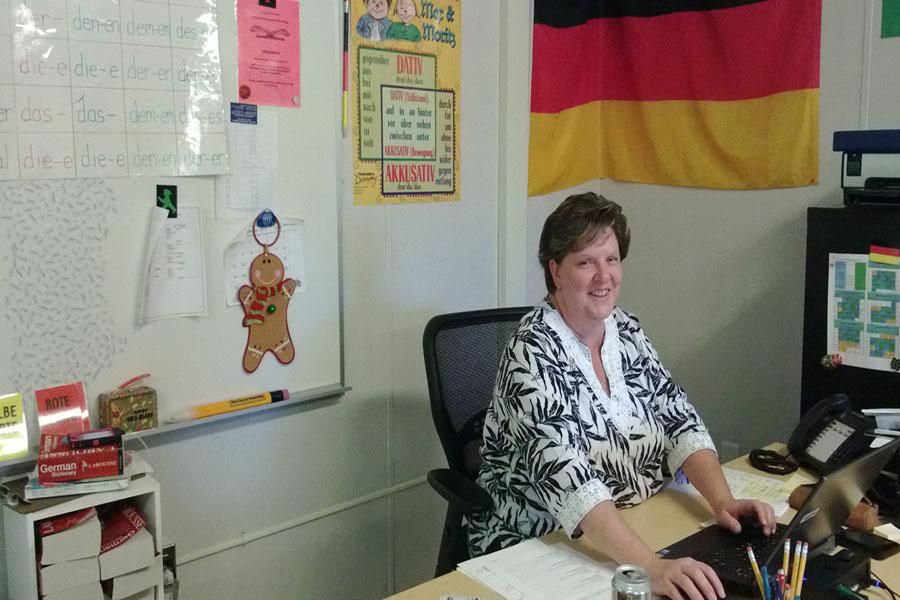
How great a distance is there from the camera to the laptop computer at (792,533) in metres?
1.48

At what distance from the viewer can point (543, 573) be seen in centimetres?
159

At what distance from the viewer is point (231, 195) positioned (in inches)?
89.1

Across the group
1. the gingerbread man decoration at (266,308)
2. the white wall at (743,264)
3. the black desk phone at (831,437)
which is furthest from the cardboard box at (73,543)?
the white wall at (743,264)

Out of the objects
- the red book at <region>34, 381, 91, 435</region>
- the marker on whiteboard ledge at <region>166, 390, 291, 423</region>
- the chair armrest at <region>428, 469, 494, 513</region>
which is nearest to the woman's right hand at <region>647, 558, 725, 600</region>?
the chair armrest at <region>428, 469, 494, 513</region>

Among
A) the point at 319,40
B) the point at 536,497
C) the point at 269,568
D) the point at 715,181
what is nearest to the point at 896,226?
the point at 715,181

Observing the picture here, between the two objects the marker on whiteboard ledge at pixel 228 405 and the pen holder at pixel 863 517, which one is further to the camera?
the marker on whiteboard ledge at pixel 228 405

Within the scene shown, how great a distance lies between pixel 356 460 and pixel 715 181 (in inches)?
65.9

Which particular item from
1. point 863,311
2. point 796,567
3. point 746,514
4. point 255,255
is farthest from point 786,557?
point 255,255

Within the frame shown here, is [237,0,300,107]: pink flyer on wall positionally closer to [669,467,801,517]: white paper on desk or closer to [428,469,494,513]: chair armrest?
[428,469,494,513]: chair armrest

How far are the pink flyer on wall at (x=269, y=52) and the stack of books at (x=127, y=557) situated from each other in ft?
3.55

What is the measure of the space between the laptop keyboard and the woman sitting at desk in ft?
0.08

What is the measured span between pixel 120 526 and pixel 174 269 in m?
0.63

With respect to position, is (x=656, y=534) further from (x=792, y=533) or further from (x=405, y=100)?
(x=405, y=100)

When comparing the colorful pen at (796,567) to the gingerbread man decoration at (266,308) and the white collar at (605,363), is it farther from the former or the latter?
the gingerbread man decoration at (266,308)
